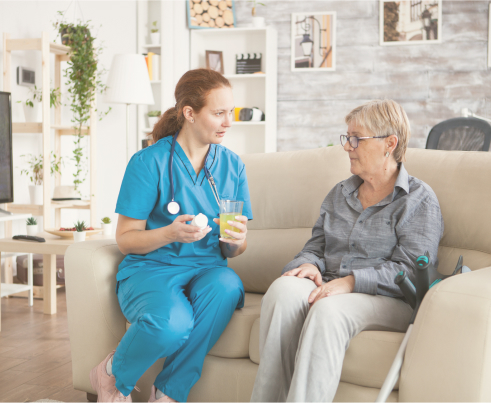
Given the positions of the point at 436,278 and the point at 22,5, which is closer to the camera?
the point at 436,278

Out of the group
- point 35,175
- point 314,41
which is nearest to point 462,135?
point 314,41

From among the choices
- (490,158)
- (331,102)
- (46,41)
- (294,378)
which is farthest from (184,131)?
(331,102)

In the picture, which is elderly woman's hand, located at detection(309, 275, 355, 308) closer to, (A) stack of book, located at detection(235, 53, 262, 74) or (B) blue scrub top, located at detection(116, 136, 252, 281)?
(B) blue scrub top, located at detection(116, 136, 252, 281)

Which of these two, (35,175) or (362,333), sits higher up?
(35,175)

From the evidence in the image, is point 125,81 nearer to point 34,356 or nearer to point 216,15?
point 216,15

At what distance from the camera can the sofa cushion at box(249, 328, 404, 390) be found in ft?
4.64

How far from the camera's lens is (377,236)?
167 centimetres

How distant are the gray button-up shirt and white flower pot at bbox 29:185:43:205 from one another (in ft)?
7.73

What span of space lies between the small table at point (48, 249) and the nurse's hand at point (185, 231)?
1243 millimetres

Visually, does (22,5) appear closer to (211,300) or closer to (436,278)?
(211,300)

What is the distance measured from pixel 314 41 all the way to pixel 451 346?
3774 millimetres

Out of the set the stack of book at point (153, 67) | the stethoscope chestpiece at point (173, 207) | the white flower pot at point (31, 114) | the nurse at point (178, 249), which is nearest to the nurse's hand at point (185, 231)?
the nurse at point (178, 249)

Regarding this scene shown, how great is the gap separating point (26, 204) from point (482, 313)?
3.16 meters

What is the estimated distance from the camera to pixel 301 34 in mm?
4645
